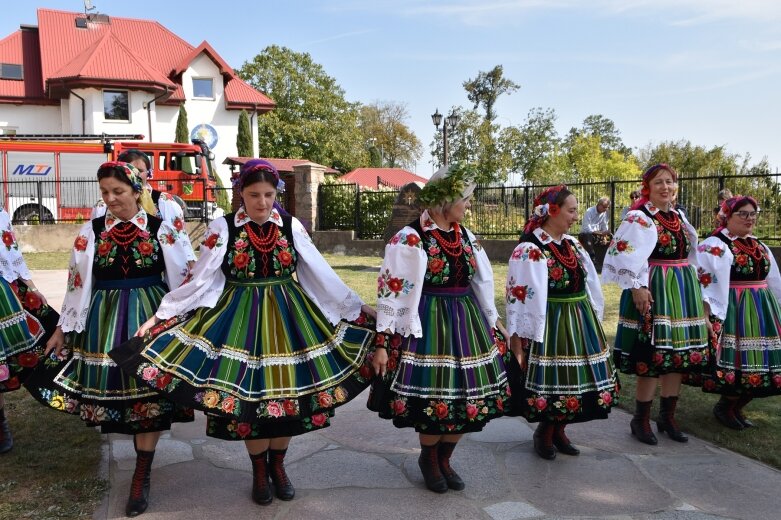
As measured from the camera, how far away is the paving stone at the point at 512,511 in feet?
11.2

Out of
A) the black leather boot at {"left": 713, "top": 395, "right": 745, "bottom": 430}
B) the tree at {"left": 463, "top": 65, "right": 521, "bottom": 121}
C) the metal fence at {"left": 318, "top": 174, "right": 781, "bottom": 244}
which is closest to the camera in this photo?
the black leather boot at {"left": 713, "top": 395, "right": 745, "bottom": 430}

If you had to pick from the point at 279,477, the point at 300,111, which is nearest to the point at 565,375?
the point at 279,477

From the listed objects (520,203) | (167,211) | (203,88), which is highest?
(203,88)

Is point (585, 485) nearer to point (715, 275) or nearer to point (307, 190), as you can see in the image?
point (715, 275)

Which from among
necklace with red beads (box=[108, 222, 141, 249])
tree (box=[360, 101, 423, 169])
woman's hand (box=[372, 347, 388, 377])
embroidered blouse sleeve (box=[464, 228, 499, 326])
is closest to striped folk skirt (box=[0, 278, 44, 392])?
necklace with red beads (box=[108, 222, 141, 249])

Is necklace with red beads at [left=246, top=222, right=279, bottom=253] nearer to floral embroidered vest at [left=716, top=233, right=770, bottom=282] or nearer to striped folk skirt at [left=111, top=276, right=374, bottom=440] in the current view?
striped folk skirt at [left=111, top=276, right=374, bottom=440]

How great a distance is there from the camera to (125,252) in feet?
11.8

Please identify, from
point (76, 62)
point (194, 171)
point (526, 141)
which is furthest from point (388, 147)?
point (194, 171)

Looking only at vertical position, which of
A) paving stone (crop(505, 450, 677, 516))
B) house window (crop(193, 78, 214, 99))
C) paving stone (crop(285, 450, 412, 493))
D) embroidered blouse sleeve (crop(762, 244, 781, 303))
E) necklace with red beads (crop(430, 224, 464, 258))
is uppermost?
house window (crop(193, 78, 214, 99))

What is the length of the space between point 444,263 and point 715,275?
2143mm

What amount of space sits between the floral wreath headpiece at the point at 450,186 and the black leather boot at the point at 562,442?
67.8 inches

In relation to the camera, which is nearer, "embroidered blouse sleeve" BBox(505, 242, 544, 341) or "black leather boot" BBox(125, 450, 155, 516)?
"black leather boot" BBox(125, 450, 155, 516)

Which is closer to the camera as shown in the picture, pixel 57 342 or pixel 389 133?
pixel 57 342

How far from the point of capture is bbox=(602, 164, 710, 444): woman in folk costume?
14.3 ft
